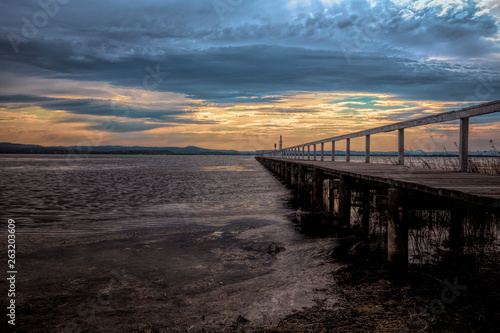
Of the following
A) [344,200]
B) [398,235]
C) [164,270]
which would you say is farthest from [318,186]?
[164,270]

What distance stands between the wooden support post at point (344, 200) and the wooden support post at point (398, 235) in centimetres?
366

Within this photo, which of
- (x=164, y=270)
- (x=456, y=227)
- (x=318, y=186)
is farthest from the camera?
(x=318, y=186)

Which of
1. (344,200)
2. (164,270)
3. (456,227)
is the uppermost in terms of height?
(344,200)

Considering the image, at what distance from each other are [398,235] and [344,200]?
3956 mm

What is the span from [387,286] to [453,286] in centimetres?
80

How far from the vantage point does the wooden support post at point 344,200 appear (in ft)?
29.3

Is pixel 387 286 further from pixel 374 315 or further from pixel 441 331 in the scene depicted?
pixel 441 331

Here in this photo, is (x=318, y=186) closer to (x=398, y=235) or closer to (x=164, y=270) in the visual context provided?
(x=398, y=235)

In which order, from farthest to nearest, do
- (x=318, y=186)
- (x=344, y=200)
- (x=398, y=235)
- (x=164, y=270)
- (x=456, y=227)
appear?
(x=318, y=186), (x=344, y=200), (x=456, y=227), (x=164, y=270), (x=398, y=235)

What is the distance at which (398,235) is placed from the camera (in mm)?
5172

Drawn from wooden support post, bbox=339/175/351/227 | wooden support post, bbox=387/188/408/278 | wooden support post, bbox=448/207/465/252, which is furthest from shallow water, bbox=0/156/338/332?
wooden support post, bbox=448/207/465/252

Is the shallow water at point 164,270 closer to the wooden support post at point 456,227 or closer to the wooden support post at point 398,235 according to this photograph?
the wooden support post at point 398,235

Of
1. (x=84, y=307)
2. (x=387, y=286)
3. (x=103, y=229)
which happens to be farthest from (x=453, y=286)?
(x=103, y=229)

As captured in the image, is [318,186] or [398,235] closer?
[398,235]
